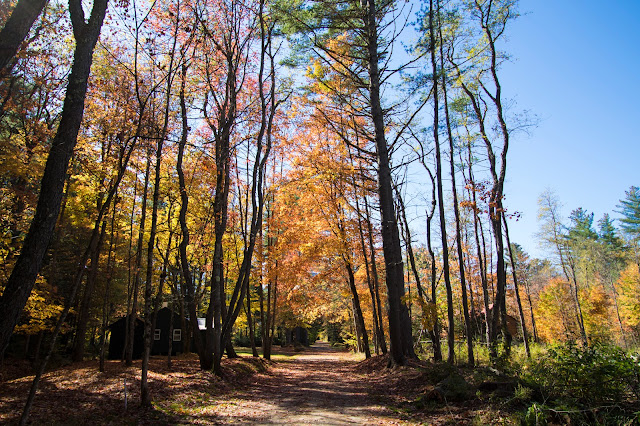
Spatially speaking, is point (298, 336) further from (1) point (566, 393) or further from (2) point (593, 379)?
(2) point (593, 379)

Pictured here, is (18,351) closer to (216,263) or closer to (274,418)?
(216,263)

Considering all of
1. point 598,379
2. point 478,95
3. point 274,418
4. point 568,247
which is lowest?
point 274,418

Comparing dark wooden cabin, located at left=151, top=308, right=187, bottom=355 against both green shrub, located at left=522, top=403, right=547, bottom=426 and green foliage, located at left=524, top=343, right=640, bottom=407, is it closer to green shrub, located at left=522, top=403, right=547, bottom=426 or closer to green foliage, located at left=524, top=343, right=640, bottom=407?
green foliage, located at left=524, top=343, right=640, bottom=407

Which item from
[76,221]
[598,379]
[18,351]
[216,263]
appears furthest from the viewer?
[18,351]

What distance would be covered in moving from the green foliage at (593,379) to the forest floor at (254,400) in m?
0.90

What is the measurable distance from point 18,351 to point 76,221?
9120 millimetres

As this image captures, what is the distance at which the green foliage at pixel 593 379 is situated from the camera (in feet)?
15.0

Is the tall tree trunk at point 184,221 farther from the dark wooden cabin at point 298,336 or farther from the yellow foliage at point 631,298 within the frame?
the dark wooden cabin at point 298,336

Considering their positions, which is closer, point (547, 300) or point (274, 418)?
point (274, 418)

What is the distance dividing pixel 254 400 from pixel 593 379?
269 inches

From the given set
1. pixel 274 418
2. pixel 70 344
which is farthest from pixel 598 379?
pixel 70 344

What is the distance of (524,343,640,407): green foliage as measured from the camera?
4.57 m

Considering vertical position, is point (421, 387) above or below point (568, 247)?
below

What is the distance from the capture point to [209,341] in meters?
11.2
